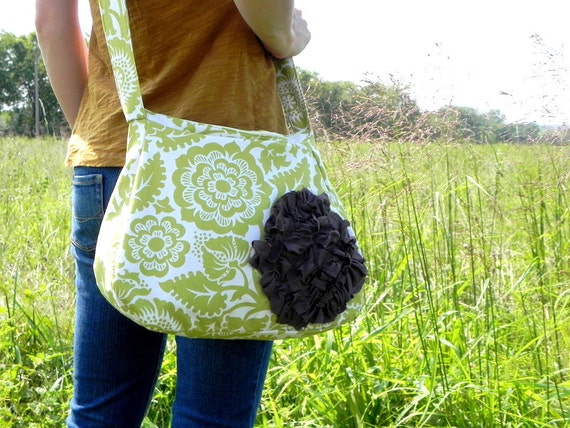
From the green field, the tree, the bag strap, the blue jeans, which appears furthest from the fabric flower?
the tree

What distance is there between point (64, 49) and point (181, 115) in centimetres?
32

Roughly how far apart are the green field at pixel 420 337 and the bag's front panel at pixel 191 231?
94 centimetres

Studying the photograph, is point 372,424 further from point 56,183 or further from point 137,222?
point 56,183

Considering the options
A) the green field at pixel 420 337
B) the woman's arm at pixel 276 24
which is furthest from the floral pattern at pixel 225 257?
the green field at pixel 420 337

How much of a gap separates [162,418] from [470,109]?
4.58ft

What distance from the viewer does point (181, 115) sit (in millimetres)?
1033

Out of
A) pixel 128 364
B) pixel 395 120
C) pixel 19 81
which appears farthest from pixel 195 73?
pixel 19 81

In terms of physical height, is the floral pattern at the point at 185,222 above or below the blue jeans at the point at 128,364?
above

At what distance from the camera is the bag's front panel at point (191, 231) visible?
0.93m

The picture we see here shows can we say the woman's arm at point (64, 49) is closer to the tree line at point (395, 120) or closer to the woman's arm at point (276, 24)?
the woman's arm at point (276, 24)

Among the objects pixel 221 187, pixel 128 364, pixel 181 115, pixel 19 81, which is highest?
pixel 19 81

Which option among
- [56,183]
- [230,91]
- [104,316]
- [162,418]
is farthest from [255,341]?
[56,183]

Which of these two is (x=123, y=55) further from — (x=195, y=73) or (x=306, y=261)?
(x=306, y=261)

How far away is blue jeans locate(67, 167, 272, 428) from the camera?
1058 mm
